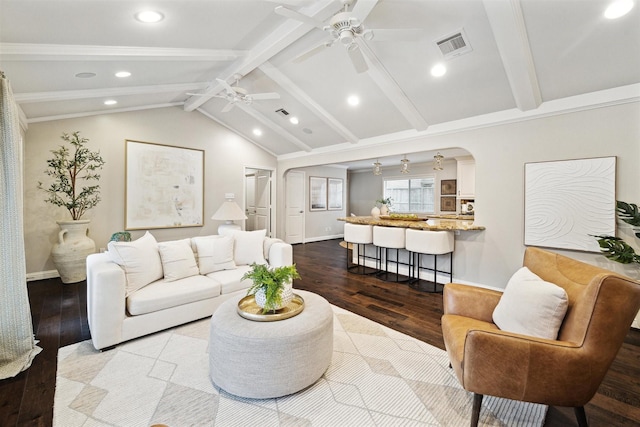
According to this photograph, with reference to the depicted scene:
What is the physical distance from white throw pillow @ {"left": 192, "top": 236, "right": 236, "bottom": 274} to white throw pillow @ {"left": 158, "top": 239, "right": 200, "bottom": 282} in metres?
0.13

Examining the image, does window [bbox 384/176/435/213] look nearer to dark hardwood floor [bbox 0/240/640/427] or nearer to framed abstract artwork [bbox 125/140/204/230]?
A: dark hardwood floor [bbox 0/240/640/427]

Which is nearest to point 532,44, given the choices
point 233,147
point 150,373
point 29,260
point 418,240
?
point 418,240

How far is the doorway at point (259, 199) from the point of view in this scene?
24.7 ft

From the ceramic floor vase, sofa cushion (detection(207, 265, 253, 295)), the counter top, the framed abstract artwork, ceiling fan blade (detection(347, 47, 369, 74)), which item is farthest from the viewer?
the framed abstract artwork

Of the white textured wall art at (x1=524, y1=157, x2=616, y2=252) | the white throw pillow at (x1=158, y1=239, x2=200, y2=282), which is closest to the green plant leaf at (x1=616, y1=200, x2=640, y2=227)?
the white textured wall art at (x1=524, y1=157, x2=616, y2=252)

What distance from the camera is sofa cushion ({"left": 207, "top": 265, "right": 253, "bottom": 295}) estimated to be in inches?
122

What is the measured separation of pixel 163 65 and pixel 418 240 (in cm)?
417

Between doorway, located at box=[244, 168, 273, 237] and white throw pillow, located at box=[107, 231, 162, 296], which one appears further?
doorway, located at box=[244, 168, 273, 237]

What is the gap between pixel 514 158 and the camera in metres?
3.65

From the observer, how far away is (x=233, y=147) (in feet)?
21.6

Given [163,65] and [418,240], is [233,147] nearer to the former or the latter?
[163,65]

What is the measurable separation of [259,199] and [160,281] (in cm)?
511

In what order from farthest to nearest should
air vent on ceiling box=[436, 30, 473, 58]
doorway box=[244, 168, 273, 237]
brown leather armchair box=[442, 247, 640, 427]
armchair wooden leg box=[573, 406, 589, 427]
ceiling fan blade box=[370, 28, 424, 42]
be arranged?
doorway box=[244, 168, 273, 237]
air vent on ceiling box=[436, 30, 473, 58]
ceiling fan blade box=[370, 28, 424, 42]
armchair wooden leg box=[573, 406, 589, 427]
brown leather armchair box=[442, 247, 640, 427]

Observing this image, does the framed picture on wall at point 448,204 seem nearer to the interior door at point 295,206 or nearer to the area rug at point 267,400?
the interior door at point 295,206
